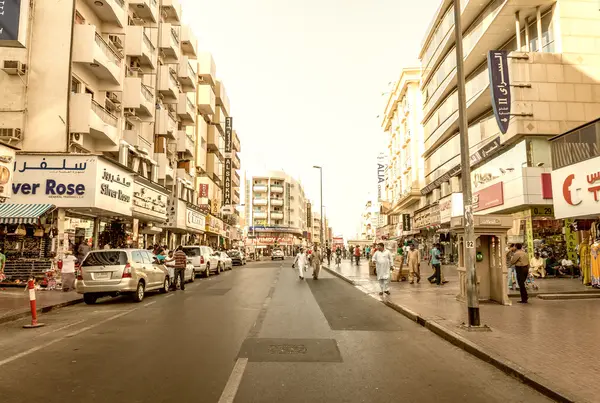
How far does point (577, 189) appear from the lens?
19812 mm

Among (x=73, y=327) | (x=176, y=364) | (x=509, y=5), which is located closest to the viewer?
(x=176, y=364)

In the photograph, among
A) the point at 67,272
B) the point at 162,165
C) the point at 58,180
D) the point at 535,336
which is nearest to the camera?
the point at 535,336

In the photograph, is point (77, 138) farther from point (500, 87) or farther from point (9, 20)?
point (500, 87)

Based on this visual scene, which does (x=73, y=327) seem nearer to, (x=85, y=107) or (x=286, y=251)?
(x=85, y=107)

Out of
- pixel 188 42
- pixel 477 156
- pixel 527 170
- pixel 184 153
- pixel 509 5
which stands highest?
pixel 188 42

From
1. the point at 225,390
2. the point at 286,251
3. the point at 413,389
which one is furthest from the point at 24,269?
the point at 286,251

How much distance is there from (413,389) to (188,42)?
45.1m

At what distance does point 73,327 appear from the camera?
10.1 m

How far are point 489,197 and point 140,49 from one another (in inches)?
912

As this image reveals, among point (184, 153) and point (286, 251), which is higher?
point (184, 153)

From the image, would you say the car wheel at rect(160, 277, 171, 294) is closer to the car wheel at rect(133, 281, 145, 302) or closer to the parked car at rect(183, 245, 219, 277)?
the car wheel at rect(133, 281, 145, 302)

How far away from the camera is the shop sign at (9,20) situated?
14.1 m

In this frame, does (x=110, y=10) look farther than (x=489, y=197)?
No

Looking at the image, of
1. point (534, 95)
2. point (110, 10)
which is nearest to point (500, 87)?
point (534, 95)
